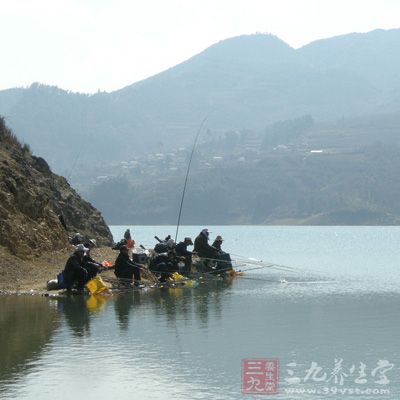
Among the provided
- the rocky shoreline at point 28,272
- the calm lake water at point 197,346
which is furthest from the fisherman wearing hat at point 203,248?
the calm lake water at point 197,346

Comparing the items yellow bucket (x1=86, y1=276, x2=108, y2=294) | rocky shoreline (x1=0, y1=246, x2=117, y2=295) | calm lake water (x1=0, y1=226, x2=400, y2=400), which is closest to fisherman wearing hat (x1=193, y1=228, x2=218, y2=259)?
rocky shoreline (x1=0, y1=246, x2=117, y2=295)

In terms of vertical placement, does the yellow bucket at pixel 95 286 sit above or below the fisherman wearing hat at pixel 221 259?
below

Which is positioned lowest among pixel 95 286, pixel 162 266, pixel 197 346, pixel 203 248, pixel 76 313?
pixel 197 346

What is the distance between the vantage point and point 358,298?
30.0 m

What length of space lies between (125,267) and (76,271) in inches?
136

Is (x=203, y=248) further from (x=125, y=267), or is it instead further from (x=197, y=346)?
(x=197, y=346)

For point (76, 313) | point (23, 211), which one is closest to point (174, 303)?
point (76, 313)

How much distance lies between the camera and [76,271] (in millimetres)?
27703

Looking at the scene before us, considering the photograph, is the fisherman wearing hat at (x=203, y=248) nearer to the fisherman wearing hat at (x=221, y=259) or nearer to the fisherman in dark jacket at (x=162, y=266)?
the fisherman wearing hat at (x=221, y=259)

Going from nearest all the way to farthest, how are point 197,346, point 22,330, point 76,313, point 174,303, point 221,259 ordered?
1. point 197,346
2. point 22,330
3. point 76,313
4. point 174,303
5. point 221,259

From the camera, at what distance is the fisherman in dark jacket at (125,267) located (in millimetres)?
30336

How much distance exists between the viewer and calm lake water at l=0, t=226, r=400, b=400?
46.1 ft

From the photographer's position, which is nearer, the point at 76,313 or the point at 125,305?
the point at 76,313

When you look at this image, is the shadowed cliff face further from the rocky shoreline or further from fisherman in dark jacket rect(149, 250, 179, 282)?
fisherman in dark jacket rect(149, 250, 179, 282)
